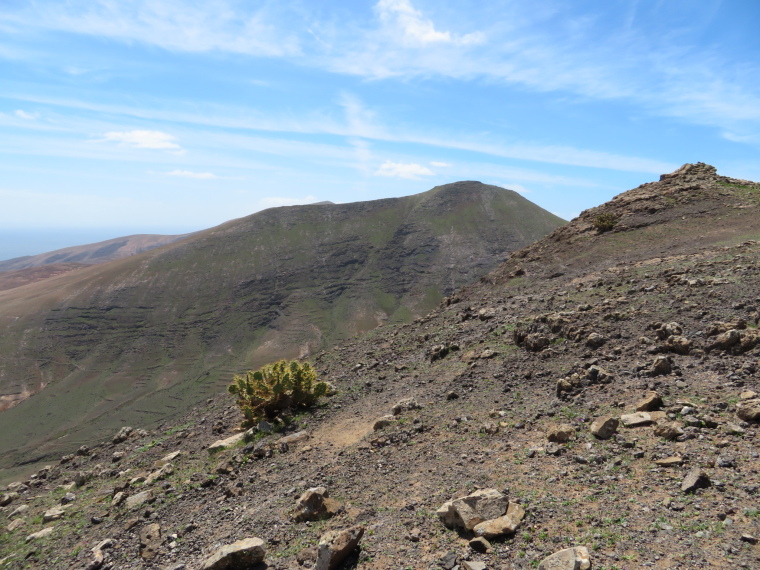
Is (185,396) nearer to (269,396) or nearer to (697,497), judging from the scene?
(269,396)

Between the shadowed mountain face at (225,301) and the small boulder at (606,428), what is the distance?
5785 cm

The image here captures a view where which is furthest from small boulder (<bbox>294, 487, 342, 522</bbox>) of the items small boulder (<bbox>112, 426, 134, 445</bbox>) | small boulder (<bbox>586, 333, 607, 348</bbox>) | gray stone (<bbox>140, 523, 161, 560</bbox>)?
small boulder (<bbox>112, 426, 134, 445</bbox>)

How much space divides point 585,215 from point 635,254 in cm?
731

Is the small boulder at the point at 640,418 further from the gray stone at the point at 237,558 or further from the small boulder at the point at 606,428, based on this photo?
the gray stone at the point at 237,558

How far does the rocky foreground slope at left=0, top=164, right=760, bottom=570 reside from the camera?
4996 mm

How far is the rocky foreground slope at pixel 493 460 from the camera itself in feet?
16.4

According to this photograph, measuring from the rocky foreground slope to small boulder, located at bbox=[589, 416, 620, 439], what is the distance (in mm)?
28

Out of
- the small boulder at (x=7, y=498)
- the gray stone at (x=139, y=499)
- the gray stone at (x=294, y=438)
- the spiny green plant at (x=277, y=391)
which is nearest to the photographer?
the gray stone at (x=139, y=499)

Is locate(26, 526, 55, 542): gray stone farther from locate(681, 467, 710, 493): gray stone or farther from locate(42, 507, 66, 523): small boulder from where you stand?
locate(681, 467, 710, 493): gray stone

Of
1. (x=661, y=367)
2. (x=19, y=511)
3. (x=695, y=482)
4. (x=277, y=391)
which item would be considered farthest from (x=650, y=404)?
(x=19, y=511)

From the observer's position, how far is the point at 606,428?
22.1 feet

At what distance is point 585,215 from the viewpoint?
25.7 m

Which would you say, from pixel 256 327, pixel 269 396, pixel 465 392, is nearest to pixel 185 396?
pixel 256 327

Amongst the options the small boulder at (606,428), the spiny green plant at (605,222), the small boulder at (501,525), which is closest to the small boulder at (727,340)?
the small boulder at (606,428)
